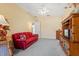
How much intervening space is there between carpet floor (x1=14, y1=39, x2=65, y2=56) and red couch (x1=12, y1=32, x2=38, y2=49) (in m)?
0.09

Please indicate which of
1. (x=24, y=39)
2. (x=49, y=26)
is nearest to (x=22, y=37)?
(x=24, y=39)

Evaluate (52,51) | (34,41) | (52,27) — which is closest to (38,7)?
(52,27)

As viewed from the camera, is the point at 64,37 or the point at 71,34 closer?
the point at 71,34

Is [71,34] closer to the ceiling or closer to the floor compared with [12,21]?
closer to the floor

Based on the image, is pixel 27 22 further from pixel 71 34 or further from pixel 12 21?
pixel 71 34

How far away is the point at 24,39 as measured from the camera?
3.32 metres

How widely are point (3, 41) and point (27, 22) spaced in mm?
632

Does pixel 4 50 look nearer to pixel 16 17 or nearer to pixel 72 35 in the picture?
pixel 16 17

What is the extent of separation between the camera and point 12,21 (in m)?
3.27

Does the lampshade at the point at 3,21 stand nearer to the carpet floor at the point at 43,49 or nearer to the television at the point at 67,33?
the carpet floor at the point at 43,49

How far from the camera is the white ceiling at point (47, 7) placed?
3240mm

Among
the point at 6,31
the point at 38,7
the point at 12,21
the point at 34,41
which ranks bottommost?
the point at 34,41

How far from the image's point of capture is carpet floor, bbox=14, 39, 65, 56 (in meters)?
3.23

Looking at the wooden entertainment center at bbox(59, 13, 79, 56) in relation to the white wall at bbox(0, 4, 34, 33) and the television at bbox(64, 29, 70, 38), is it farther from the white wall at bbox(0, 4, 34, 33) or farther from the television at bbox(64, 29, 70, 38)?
the white wall at bbox(0, 4, 34, 33)
